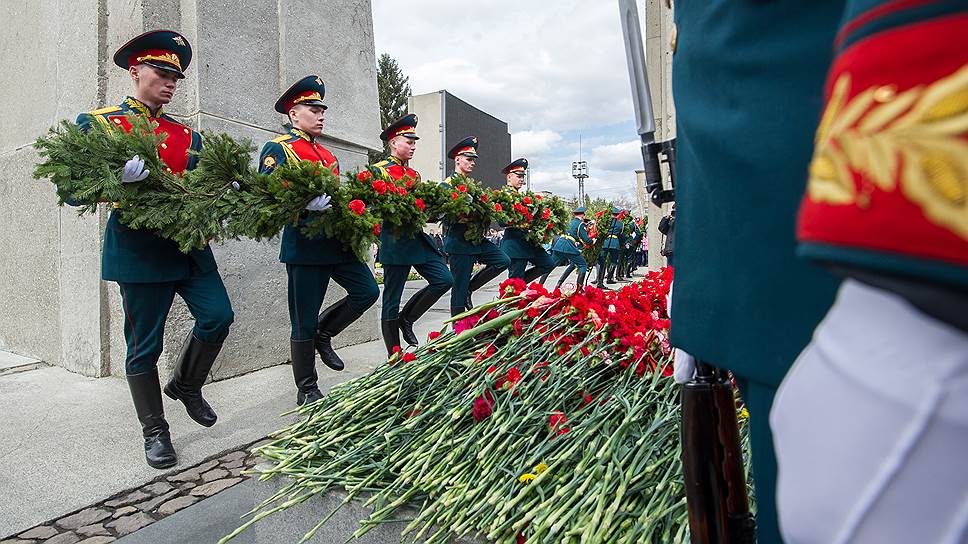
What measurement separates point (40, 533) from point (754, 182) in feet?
9.51

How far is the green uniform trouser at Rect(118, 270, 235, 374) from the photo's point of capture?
316 centimetres

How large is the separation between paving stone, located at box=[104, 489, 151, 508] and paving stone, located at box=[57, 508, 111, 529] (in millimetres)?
50

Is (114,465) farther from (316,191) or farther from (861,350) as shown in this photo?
(861,350)

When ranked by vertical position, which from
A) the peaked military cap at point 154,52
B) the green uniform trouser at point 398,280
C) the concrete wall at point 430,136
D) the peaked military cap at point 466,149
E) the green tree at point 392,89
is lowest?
the green uniform trouser at point 398,280

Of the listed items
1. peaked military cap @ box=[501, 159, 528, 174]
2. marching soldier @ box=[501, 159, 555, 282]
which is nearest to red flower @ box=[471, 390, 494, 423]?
marching soldier @ box=[501, 159, 555, 282]

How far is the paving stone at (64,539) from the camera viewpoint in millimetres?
2352

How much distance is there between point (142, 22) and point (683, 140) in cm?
465

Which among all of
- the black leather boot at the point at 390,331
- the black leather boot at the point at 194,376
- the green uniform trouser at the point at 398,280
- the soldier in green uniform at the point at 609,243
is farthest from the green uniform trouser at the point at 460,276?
the soldier in green uniform at the point at 609,243

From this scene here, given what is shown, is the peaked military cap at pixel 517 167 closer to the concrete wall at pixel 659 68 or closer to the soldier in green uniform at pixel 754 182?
the concrete wall at pixel 659 68

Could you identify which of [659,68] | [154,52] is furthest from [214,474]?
[659,68]

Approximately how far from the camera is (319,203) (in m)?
3.65

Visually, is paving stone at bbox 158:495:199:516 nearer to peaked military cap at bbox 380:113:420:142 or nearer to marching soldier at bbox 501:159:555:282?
peaked military cap at bbox 380:113:420:142

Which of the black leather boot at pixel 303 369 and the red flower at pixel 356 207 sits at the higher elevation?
the red flower at pixel 356 207

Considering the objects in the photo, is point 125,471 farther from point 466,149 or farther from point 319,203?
point 466,149
